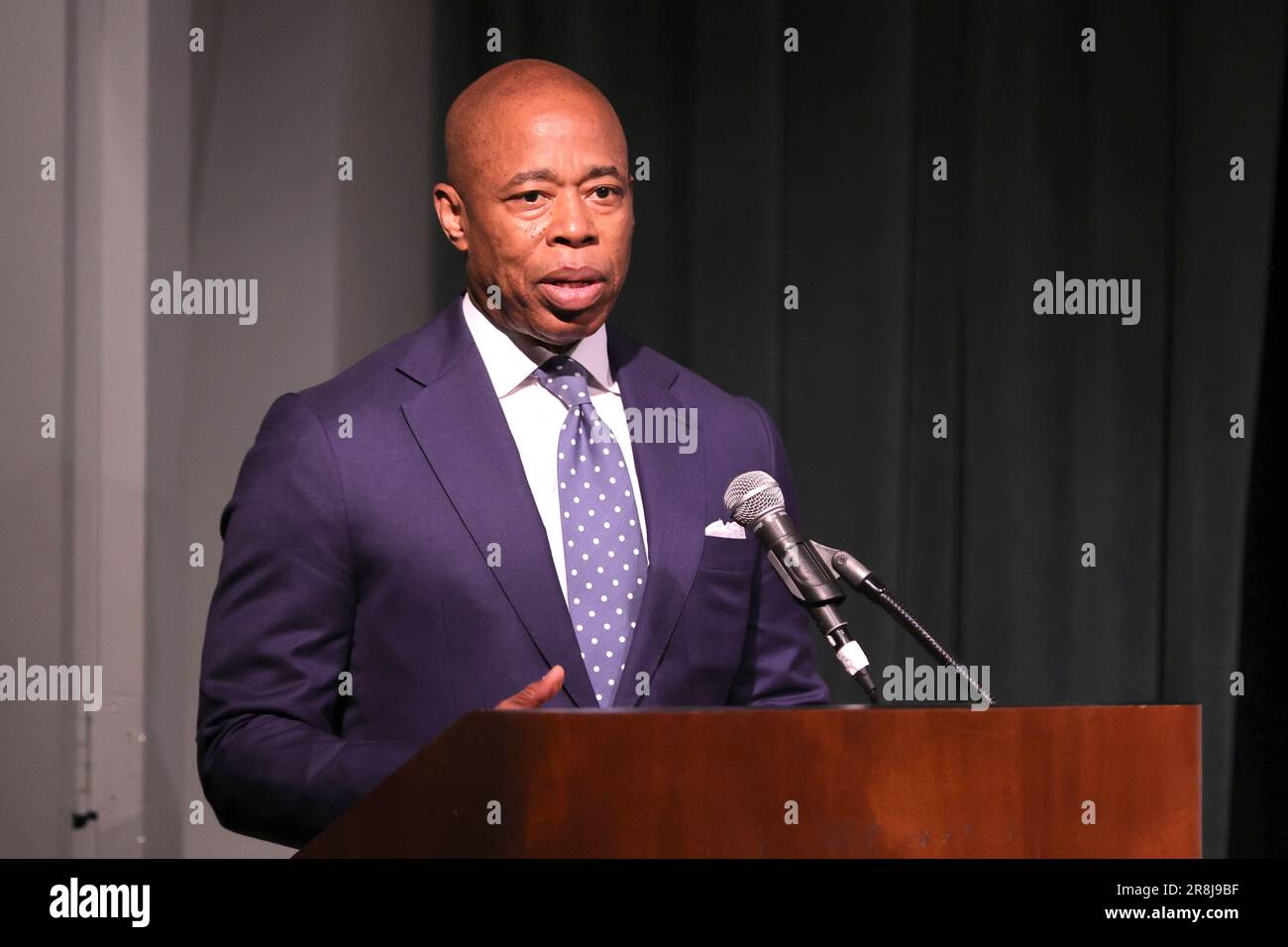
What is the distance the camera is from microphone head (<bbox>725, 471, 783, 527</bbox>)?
1.51 m

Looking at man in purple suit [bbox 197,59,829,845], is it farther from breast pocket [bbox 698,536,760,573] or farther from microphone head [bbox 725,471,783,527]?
microphone head [bbox 725,471,783,527]

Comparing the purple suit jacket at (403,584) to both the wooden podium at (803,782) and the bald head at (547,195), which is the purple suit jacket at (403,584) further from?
the wooden podium at (803,782)

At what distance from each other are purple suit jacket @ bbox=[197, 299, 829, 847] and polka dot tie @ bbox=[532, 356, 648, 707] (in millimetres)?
25

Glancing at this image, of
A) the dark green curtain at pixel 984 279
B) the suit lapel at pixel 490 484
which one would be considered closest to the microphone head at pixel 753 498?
the suit lapel at pixel 490 484

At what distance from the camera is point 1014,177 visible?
281 centimetres

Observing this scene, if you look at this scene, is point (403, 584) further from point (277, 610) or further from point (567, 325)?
point (567, 325)

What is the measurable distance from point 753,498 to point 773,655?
0.51 meters

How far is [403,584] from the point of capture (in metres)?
1.78

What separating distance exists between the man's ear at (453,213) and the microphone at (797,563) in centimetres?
58

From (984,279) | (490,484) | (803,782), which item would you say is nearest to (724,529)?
(490,484)

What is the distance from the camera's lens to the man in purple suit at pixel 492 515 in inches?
69.3

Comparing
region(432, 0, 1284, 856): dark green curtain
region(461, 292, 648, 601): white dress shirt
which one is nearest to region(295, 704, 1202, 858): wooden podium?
region(461, 292, 648, 601): white dress shirt
